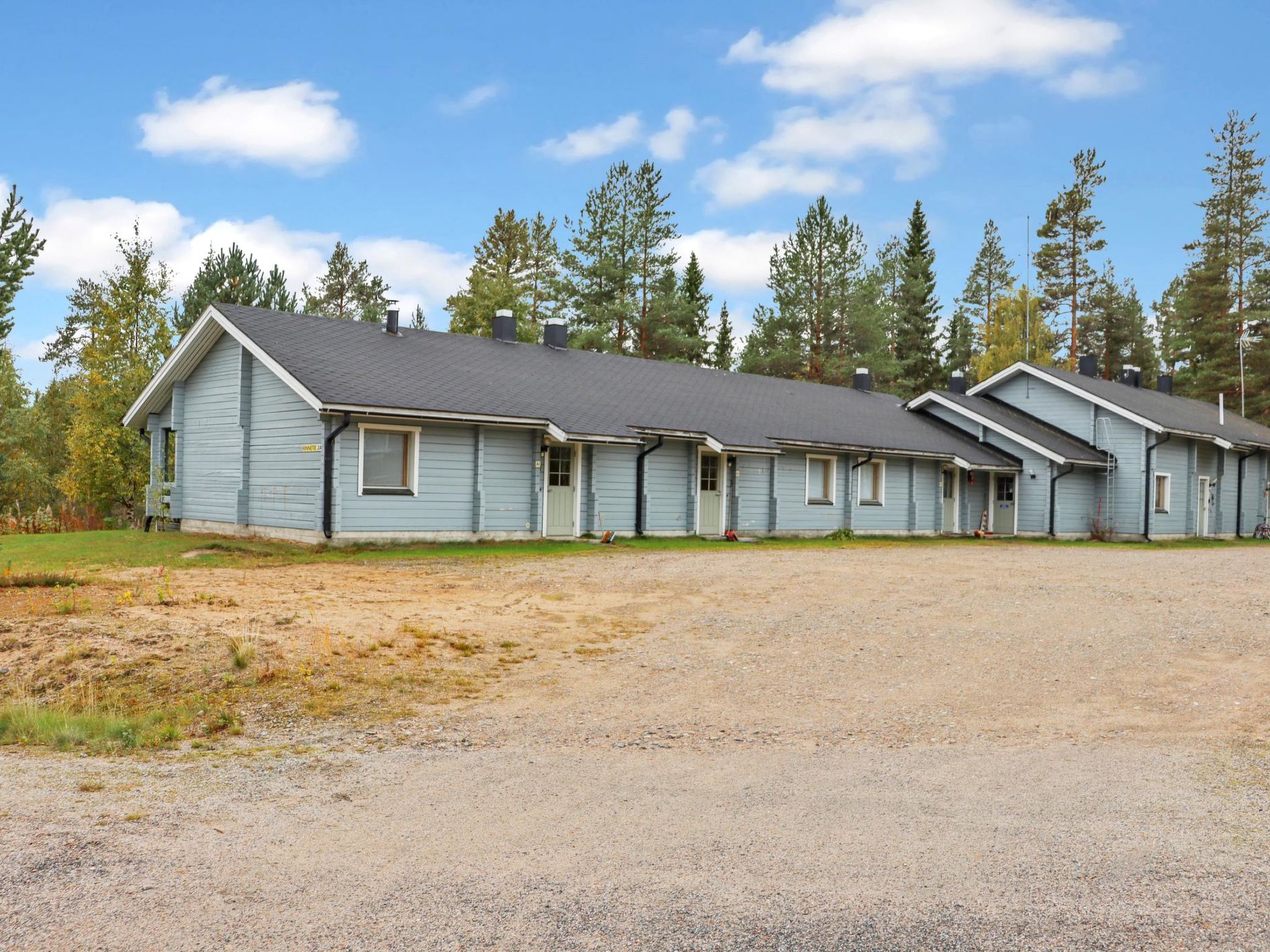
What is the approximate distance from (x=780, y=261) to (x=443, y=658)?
144ft

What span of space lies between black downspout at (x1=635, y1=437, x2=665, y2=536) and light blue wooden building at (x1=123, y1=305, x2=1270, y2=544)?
0.07 meters

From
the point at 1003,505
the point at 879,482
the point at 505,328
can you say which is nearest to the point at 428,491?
the point at 505,328

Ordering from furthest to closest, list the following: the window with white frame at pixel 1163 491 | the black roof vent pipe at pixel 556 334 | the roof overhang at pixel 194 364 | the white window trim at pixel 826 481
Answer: the window with white frame at pixel 1163 491 → the black roof vent pipe at pixel 556 334 → the white window trim at pixel 826 481 → the roof overhang at pixel 194 364

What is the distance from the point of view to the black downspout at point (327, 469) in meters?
17.9

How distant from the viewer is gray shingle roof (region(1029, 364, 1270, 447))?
30.3 metres

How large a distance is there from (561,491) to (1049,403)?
19338mm

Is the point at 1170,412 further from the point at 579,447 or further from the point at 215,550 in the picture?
the point at 215,550

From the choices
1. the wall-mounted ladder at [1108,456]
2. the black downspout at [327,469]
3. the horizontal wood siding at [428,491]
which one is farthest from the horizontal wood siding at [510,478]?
the wall-mounted ladder at [1108,456]

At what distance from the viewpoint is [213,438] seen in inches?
868

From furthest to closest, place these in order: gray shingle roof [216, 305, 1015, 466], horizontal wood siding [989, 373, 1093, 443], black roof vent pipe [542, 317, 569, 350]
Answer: horizontal wood siding [989, 373, 1093, 443], black roof vent pipe [542, 317, 569, 350], gray shingle roof [216, 305, 1015, 466]

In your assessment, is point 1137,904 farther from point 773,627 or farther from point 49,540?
point 49,540

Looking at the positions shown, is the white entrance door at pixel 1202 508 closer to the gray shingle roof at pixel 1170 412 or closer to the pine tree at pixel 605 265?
the gray shingle roof at pixel 1170 412

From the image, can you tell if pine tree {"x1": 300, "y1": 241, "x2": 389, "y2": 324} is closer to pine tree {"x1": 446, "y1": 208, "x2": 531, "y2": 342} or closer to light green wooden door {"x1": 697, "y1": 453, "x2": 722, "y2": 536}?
pine tree {"x1": 446, "y1": 208, "x2": 531, "y2": 342}

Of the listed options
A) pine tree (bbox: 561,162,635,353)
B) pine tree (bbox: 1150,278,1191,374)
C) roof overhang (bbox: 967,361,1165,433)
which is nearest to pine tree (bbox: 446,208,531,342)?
pine tree (bbox: 561,162,635,353)
